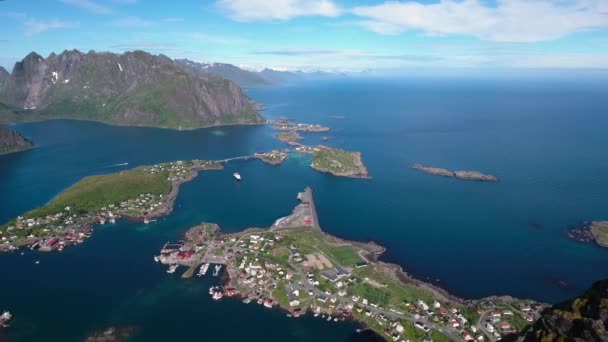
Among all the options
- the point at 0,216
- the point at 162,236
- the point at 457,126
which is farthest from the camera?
the point at 457,126

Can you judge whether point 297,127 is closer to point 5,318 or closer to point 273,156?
point 273,156

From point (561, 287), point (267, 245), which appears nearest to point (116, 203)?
point (267, 245)

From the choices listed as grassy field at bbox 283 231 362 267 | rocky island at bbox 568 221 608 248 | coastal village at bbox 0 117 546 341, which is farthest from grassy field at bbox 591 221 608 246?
grassy field at bbox 283 231 362 267

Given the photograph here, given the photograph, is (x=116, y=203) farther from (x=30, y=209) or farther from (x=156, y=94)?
(x=156, y=94)

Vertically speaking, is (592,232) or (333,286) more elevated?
(592,232)

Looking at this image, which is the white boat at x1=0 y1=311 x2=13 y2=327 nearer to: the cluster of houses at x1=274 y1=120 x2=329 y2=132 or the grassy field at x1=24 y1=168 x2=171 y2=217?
the grassy field at x1=24 y1=168 x2=171 y2=217

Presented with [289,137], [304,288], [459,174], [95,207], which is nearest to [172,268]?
[304,288]

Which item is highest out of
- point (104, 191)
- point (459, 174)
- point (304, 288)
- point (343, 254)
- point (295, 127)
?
point (295, 127)
